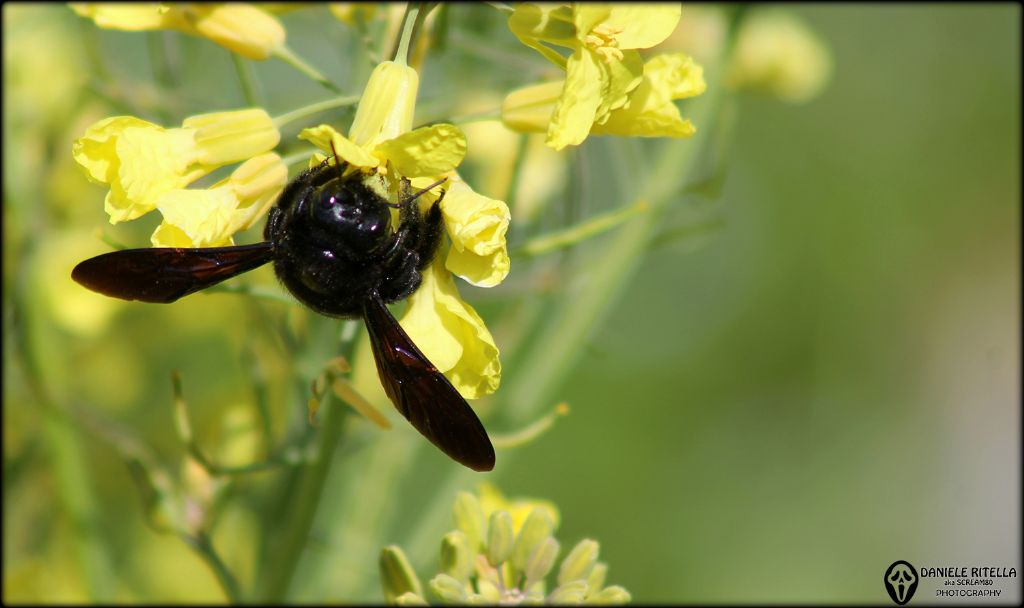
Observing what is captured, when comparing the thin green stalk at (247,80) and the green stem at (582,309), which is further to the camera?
the green stem at (582,309)

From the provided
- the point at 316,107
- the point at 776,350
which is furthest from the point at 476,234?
the point at 776,350

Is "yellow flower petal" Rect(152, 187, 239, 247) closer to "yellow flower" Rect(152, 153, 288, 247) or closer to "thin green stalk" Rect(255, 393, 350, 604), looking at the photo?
"yellow flower" Rect(152, 153, 288, 247)

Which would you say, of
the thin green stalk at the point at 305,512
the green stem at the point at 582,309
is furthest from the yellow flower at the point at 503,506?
the thin green stalk at the point at 305,512

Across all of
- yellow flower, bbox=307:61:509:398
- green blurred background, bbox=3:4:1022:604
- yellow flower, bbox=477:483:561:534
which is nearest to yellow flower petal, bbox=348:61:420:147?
yellow flower, bbox=307:61:509:398

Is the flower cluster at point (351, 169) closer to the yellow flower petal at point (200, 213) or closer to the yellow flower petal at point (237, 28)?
the yellow flower petal at point (200, 213)

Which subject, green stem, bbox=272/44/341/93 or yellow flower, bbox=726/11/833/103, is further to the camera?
yellow flower, bbox=726/11/833/103

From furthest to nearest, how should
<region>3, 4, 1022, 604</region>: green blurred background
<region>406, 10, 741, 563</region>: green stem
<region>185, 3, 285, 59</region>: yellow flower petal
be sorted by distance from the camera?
<region>3, 4, 1022, 604</region>: green blurred background, <region>406, 10, 741, 563</region>: green stem, <region>185, 3, 285, 59</region>: yellow flower petal

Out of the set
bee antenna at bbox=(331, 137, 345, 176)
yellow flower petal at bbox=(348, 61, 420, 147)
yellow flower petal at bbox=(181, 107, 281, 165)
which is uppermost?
yellow flower petal at bbox=(348, 61, 420, 147)
